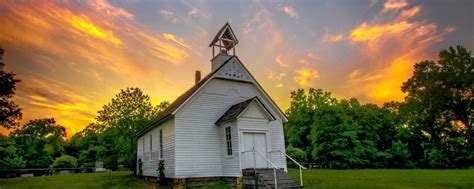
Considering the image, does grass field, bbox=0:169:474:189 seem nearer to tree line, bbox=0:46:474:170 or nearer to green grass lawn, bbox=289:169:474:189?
green grass lawn, bbox=289:169:474:189

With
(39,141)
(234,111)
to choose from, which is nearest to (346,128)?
(234,111)

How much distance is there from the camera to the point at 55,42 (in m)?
18.1

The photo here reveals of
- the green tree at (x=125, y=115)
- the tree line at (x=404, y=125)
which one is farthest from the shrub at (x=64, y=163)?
the tree line at (x=404, y=125)

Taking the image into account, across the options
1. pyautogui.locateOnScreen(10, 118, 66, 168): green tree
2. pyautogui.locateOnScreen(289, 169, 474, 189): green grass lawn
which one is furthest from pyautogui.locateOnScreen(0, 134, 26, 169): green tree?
pyautogui.locateOnScreen(289, 169, 474, 189): green grass lawn

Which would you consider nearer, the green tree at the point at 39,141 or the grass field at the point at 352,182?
the grass field at the point at 352,182

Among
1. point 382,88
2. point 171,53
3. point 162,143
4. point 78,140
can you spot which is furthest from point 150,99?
point 78,140

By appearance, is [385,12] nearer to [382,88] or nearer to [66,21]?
[382,88]

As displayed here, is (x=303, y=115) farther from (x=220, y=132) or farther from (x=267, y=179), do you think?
(x=267, y=179)

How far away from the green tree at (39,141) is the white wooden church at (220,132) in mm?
36760

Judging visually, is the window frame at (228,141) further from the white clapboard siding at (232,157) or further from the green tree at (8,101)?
the green tree at (8,101)

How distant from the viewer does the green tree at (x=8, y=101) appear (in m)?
25.9

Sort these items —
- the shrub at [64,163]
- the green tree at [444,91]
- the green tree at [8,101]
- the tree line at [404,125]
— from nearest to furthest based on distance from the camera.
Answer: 1. the green tree at [444,91]
2. the green tree at [8,101]
3. the tree line at [404,125]
4. the shrub at [64,163]

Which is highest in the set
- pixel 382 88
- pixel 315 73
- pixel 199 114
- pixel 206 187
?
pixel 315 73

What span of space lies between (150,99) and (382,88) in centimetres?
2394
